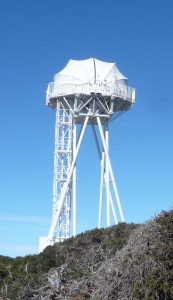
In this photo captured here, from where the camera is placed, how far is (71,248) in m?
32.6

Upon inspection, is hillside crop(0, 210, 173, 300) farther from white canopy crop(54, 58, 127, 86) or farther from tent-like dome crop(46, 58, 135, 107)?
white canopy crop(54, 58, 127, 86)

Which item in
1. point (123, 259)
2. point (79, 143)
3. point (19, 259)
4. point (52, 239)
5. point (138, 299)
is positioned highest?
point (79, 143)

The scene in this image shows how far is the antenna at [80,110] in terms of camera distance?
46062 mm

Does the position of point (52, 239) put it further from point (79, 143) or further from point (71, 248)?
point (71, 248)

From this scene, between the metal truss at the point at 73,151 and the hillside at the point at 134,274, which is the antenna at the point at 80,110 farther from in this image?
the hillside at the point at 134,274

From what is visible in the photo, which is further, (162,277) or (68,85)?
(68,85)

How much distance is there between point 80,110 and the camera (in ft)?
154

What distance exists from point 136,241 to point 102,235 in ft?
71.4

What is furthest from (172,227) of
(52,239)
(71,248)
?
(52,239)

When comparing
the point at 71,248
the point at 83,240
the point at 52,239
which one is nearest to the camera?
the point at 71,248

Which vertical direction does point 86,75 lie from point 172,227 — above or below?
above

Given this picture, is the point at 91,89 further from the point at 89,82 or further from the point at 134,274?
the point at 134,274

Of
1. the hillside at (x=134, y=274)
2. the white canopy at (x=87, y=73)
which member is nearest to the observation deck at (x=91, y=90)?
the white canopy at (x=87, y=73)

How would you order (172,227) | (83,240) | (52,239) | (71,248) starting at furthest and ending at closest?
1. (52,239)
2. (83,240)
3. (71,248)
4. (172,227)
